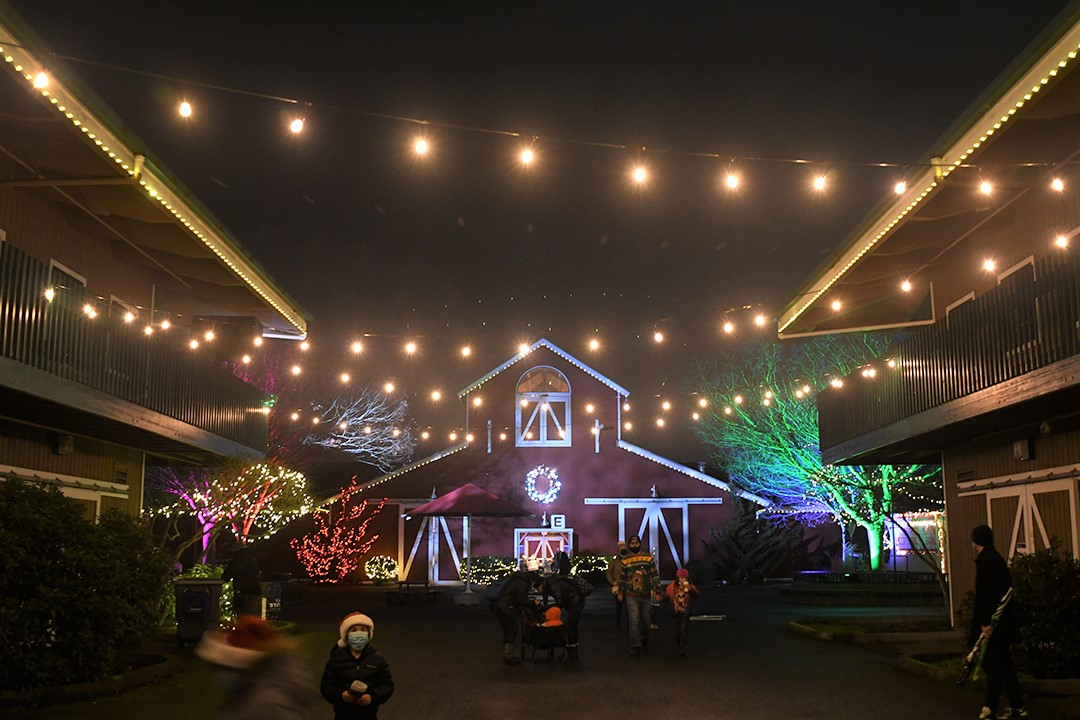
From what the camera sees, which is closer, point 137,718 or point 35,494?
point 137,718

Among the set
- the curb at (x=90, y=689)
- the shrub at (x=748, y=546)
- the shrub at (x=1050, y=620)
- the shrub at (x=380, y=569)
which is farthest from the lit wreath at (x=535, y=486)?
the shrub at (x=1050, y=620)

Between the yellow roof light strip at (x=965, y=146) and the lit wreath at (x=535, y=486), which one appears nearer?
the yellow roof light strip at (x=965, y=146)

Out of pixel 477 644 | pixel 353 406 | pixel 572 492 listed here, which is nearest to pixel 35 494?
pixel 477 644

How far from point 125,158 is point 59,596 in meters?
5.38

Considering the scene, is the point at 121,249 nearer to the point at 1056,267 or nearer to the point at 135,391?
the point at 135,391

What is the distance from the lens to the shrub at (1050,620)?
1141 cm

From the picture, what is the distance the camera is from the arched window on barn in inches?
1603

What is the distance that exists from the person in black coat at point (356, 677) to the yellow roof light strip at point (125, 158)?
22.8ft

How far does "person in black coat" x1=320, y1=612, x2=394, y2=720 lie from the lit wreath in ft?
109

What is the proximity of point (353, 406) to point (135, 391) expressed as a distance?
22050mm

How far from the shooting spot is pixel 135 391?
642 inches

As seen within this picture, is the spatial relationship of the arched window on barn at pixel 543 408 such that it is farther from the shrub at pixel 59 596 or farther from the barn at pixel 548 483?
the shrub at pixel 59 596

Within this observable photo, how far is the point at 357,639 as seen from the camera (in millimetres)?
6773

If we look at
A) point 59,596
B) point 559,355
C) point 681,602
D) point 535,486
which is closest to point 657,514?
point 535,486
